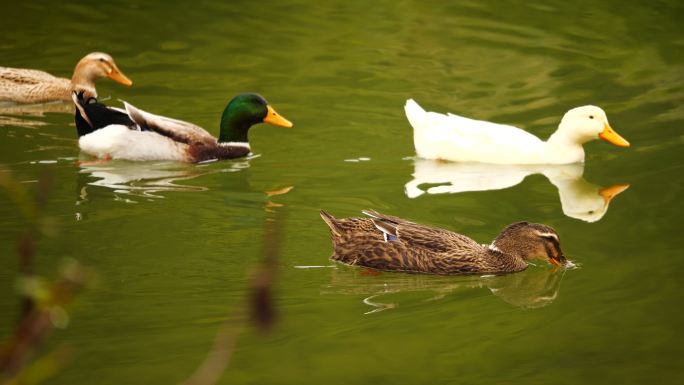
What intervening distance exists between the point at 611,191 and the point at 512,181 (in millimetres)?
871

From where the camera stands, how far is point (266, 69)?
46.8 ft

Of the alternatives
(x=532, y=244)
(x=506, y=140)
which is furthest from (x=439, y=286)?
(x=506, y=140)

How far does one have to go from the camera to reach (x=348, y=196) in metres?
9.34

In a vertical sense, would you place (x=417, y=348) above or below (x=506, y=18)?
below

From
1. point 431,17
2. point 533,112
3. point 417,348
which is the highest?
point 431,17

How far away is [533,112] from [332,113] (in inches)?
87.4

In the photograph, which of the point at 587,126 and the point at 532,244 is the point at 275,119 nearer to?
the point at 587,126

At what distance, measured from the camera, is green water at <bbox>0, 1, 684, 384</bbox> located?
5891 millimetres

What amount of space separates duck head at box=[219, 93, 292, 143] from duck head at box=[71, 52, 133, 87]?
7.31ft

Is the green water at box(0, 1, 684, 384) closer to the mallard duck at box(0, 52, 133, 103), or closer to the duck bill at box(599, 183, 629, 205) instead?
the duck bill at box(599, 183, 629, 205)

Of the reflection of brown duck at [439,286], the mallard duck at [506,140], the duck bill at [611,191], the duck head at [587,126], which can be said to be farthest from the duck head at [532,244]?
the duck head at [587,126]

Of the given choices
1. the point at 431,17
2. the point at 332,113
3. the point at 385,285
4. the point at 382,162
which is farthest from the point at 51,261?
the point at 431,17

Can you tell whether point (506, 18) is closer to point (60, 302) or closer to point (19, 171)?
point (19, 171)

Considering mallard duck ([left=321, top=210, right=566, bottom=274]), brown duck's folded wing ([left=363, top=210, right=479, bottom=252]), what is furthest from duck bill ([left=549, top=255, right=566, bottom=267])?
brown duck's folded wing ([left=363, top=210, right=479, bottom=252])
